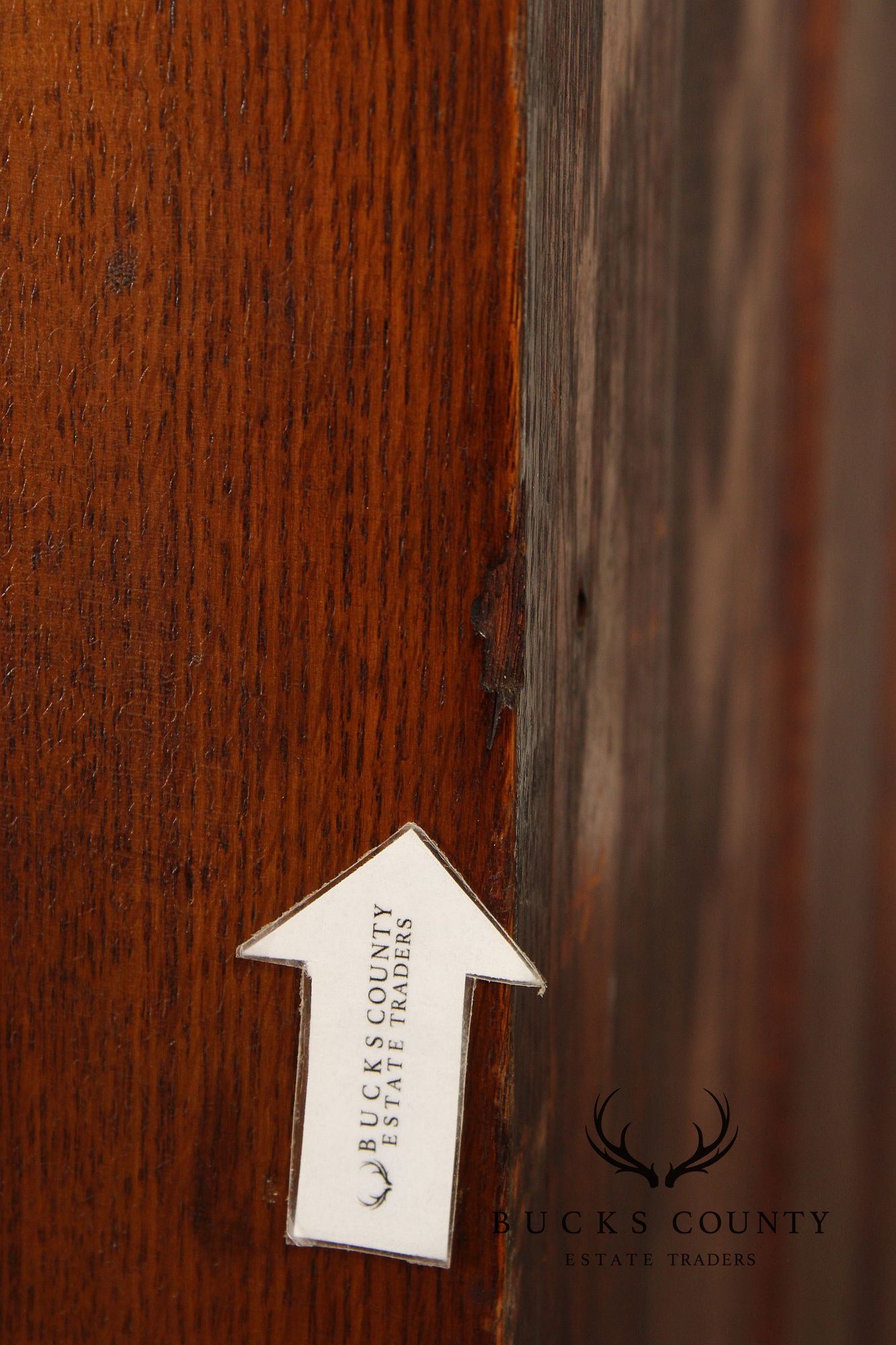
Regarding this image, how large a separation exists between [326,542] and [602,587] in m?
0.17

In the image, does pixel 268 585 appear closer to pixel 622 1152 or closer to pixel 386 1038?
pixel 386 1038

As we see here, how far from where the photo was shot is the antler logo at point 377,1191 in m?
0.31

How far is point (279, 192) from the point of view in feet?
0.93

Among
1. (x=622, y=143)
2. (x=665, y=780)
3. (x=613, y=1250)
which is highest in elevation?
(x=622, y=143)

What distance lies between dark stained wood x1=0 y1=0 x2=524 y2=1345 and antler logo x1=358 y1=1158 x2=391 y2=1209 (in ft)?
0.06

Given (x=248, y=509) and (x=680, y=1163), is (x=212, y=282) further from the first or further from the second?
(x=680, y=1163)

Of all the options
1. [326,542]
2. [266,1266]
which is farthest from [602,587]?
[266,1266]

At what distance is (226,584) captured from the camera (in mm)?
302

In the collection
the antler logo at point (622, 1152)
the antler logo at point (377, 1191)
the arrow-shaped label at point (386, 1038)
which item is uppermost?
the arrow-shaped label at point (386, 1038)

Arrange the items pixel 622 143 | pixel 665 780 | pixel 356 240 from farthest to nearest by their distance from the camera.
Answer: pixel 665 780 < pixel 622 143 < pixel 356 240

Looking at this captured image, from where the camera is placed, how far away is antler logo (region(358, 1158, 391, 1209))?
311mm

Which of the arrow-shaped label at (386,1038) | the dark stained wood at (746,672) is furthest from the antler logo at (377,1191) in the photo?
the dark stained wood at (746,672)

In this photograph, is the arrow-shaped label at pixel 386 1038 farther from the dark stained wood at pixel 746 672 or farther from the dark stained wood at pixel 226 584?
the dark stained wood at pixel 746 672

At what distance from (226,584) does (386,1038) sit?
0.47 ft
